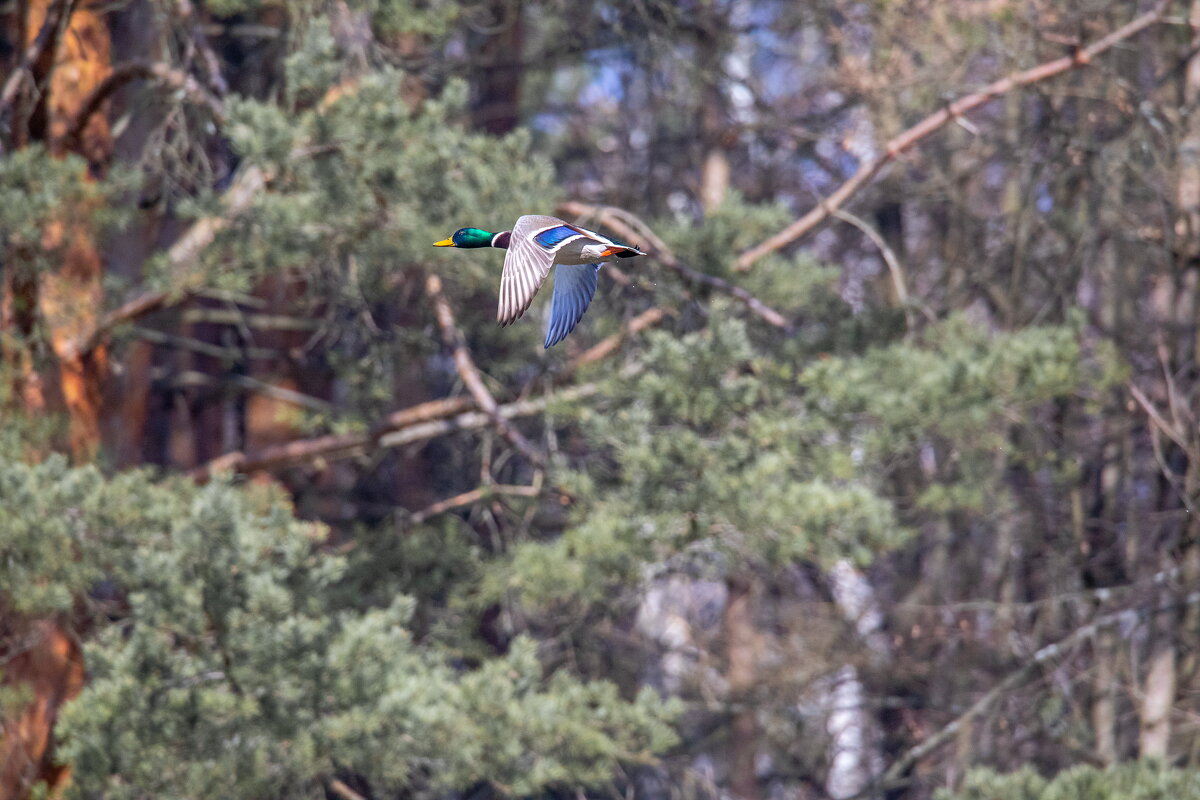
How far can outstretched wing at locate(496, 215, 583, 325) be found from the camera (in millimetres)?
3229

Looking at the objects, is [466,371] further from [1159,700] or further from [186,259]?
[1159,700]

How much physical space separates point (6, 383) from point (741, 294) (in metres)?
3.21

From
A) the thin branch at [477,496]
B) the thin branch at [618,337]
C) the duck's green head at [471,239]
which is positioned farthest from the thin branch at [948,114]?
the duck's green head at [471,239]

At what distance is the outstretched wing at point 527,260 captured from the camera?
323 cm

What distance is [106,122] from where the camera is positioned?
23.3 ft

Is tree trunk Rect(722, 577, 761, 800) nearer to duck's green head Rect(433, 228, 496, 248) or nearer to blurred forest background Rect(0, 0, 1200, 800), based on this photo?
blurred forest background Rect(0, 0, 1200, 800)

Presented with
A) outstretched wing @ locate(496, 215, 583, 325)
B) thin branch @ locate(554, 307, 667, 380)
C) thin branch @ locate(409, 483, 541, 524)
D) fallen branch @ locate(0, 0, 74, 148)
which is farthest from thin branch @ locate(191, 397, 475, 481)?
outstretched wing @ locate(496, 215, 583, 325)

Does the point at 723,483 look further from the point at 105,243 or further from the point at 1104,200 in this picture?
the point at 1104,200

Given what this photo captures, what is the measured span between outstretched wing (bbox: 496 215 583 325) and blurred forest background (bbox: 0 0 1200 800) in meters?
1.88

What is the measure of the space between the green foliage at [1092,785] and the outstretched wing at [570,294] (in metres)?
2.71

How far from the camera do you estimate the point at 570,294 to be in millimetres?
4457

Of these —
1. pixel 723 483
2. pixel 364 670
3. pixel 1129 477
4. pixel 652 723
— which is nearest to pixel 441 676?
pixel 364 670

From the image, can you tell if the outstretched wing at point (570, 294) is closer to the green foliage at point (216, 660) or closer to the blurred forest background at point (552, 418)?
the blurred forest background at point (552, 418)

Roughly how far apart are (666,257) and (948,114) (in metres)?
1.54
